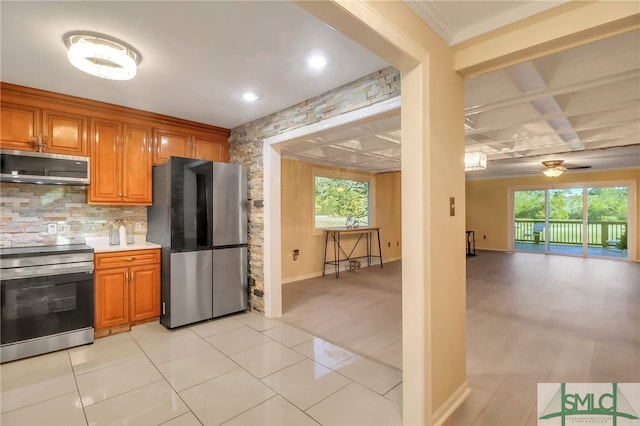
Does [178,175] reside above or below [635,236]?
above

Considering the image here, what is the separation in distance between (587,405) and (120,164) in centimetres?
466

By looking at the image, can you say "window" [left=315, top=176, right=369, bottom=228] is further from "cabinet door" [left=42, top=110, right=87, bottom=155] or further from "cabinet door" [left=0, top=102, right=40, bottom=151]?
"cabinet door" [left=0, top=102, right=40, bottom=151]

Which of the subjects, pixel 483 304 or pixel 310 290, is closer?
pixel 483 304

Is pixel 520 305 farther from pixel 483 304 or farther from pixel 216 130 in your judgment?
pixel 216 130

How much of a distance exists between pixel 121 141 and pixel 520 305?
5.43m

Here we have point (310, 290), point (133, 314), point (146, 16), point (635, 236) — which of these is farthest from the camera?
point (635, 236)

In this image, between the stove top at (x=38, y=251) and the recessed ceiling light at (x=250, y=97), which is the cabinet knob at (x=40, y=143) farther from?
the recessed ceiling light at (x=250, y=97)

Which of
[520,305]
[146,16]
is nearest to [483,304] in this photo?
[520,305]

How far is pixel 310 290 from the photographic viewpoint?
193 inches

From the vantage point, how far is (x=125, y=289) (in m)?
3.14

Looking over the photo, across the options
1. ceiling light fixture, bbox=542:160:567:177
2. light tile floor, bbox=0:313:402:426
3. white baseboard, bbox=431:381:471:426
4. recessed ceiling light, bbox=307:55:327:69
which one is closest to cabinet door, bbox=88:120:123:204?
light tile floor, bbox=0:313:402:426

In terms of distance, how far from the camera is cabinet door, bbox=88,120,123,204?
3121 mm

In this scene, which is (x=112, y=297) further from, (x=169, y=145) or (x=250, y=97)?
(x=250, y=97)

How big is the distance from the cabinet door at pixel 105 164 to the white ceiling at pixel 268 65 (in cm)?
33
